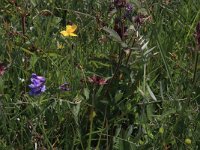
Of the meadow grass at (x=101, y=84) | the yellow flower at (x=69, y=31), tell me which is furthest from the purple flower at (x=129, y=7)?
the yellow flower at (x=69, y=31)

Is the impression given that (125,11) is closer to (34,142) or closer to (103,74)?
(103,74)

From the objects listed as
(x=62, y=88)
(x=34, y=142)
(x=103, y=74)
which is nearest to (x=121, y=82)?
(x=103, y=74)

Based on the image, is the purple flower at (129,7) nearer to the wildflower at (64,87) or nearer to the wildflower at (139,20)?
the wildflower at (139,20)

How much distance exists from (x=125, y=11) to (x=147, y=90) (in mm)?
318

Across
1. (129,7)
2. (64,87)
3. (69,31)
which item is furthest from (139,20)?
(69,31)

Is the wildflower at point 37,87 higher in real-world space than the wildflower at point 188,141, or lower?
higher

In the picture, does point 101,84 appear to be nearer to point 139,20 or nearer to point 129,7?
point 139,20

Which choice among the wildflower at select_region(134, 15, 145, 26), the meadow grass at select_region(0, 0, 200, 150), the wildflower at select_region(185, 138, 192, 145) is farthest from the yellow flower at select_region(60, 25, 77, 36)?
the wildflower at select_region(185, 138, 192, 145)

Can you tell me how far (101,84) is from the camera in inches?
64.2

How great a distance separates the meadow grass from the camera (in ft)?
5.36

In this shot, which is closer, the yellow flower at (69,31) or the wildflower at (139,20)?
the wildflower at (139,20)

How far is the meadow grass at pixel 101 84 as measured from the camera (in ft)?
5.36

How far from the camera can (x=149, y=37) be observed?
2068mm

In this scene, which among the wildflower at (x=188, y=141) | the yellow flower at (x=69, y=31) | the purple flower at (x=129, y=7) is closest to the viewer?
the wildflower at (x=188, y=141)
